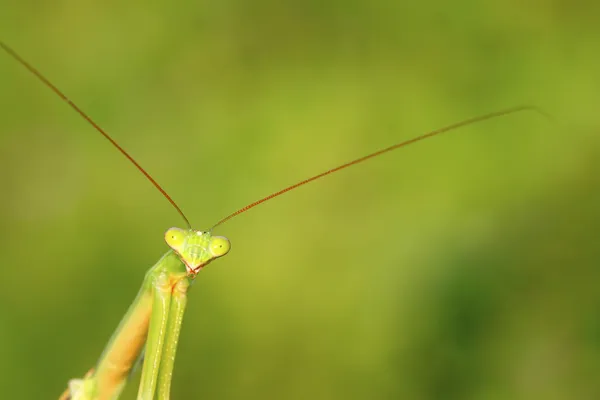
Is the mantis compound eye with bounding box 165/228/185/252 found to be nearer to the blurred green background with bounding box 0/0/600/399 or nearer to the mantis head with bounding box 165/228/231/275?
the mantis head with bounding box 165/228/231/275

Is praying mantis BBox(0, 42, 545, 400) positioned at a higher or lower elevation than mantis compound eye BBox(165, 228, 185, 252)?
lower

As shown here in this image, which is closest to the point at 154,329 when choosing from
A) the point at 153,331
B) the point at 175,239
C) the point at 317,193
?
the point at 153,331

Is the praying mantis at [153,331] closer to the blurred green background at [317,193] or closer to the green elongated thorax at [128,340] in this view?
the green elongated thorax at [128,340]

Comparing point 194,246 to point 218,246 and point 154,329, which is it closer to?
point 218,246

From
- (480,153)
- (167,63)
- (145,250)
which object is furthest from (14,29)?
(480,153)

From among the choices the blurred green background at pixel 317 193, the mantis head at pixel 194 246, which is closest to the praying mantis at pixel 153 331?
the mantis head at pixel 194 246

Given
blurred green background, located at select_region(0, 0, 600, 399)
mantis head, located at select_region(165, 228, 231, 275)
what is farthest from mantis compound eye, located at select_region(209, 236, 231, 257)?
blurred green background, located at select_region(0, 0, 600, 399)
